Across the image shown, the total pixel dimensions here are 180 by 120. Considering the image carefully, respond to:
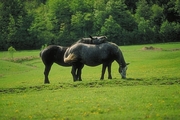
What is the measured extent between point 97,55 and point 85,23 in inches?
2761

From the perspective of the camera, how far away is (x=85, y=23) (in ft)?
299

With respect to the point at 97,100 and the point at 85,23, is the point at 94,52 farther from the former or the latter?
the point at 85,23

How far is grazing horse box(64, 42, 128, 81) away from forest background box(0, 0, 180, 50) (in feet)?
207

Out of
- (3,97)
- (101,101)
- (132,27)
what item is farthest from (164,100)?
(132,27)

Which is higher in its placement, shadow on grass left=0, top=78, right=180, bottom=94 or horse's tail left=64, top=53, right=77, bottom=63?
horse's tail left=64, top=53, right=77, bottom=63

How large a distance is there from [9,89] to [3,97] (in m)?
2.51

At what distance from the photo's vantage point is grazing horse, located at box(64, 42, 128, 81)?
71.0 ft

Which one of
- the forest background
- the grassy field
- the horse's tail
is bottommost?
the grassy field

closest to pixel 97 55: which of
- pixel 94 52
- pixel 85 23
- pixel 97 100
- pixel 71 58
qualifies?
pixel 94 52

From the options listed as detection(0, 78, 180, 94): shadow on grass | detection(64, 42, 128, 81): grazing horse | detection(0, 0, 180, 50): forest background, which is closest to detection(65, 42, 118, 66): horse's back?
detection(64, 42, 128, 81): grazing horse

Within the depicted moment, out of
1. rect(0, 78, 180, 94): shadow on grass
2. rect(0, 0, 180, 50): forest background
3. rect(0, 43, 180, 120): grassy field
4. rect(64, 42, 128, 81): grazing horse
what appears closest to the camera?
rect(0, 43, 180, 120): grassy field

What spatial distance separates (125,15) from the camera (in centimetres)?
9256

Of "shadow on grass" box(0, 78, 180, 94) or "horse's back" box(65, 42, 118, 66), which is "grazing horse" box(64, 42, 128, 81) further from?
"shadow on grass" box(0, 78, 180, 94)

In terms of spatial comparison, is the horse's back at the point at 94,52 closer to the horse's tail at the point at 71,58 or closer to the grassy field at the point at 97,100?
the horse's tail at the point at 71,58
